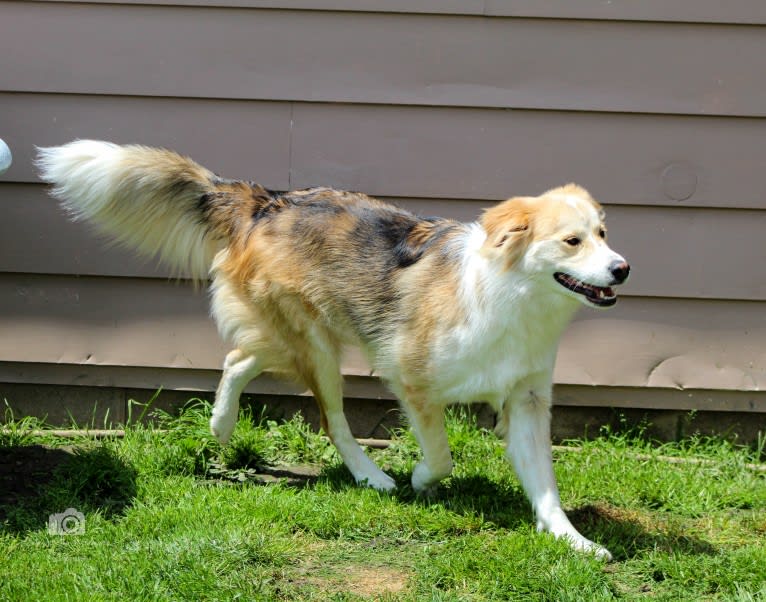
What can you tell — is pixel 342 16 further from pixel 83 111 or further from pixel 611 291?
pixel 611 291

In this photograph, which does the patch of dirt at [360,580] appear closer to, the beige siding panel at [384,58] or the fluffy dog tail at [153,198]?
the fluffy dog tail at [153,198]

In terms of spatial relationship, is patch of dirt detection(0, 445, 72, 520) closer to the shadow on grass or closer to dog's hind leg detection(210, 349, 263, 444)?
the shadow on grass

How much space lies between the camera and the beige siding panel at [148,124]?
5.00 metres

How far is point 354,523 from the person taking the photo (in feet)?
13.3

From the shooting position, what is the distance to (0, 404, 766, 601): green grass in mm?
3564

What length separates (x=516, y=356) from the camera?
4129 mm

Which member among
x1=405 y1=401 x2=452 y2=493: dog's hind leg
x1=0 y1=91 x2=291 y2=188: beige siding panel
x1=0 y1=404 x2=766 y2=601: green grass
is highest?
x1=0 y1=91 x2=291 y2=188: beige siding panel

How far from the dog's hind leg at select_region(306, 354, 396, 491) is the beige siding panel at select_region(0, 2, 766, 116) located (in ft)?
4.41

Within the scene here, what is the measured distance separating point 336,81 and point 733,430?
2691 mm

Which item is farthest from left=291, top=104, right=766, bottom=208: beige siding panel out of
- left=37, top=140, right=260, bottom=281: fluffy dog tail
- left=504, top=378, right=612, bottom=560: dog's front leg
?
left=504, top=378, right=612, bottom=560: dog's front leg

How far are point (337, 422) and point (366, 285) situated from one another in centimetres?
67

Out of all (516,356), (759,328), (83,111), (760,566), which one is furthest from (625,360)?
(83,111)

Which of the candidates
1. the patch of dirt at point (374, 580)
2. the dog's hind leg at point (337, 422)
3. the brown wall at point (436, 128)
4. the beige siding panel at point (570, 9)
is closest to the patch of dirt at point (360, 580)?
the patch of dirt at point (374, 580)

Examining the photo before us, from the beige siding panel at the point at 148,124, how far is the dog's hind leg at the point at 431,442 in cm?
151
